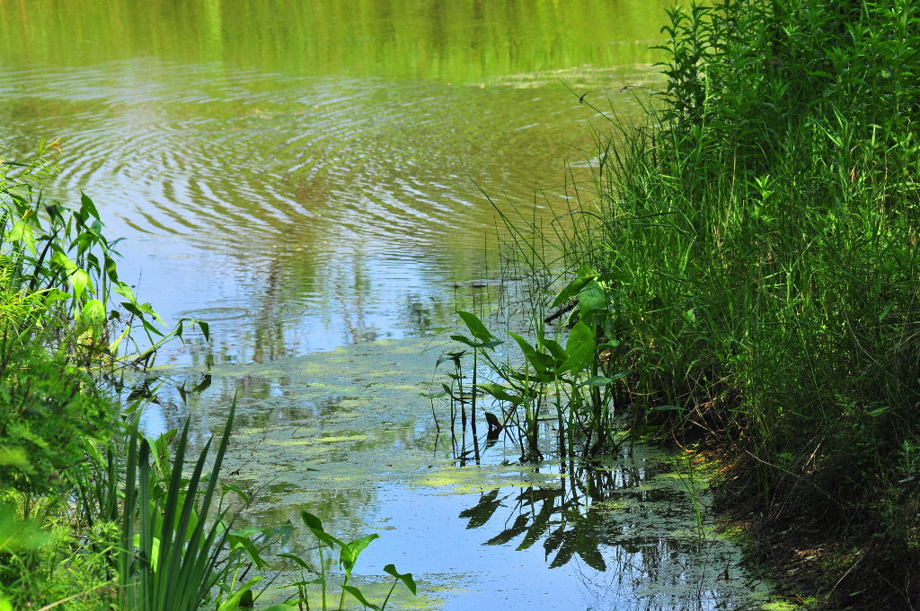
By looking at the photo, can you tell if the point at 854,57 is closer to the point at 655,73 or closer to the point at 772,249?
the point at 772,249

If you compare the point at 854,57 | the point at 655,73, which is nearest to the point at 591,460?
the point at 854,57

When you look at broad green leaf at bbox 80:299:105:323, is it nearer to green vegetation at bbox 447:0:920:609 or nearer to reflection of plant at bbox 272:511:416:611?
green vegetation at bbox 447:0:920:609

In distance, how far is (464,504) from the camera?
12.2ft

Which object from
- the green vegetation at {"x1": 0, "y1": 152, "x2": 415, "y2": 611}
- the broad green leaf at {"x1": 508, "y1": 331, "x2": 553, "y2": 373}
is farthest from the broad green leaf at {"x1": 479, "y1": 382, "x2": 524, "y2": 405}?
the green vegetation at {"x1": 0, "y1": 152, "x2": 415, "y2": 611}

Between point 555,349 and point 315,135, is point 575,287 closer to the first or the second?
point 555,349

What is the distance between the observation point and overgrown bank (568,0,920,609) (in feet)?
10.0

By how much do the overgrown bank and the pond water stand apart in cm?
25

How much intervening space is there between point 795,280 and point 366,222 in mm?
4298

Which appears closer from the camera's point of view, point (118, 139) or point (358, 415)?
point (358, 415)

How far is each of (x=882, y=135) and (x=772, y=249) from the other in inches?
29.9

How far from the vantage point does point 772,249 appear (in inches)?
147

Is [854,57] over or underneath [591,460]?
over

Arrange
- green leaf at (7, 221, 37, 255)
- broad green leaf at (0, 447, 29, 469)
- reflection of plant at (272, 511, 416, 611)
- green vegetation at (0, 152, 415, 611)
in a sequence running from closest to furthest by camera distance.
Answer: broad green leaf at (0, 447, 29, 469), green vegetation at (0, 152, 415, 611), reflection of plant at (272, 511, 416, 611), green leaf at (7, 221, 37, 255)

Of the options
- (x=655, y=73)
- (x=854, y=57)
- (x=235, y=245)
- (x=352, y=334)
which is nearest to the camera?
(x=854, y=57)
